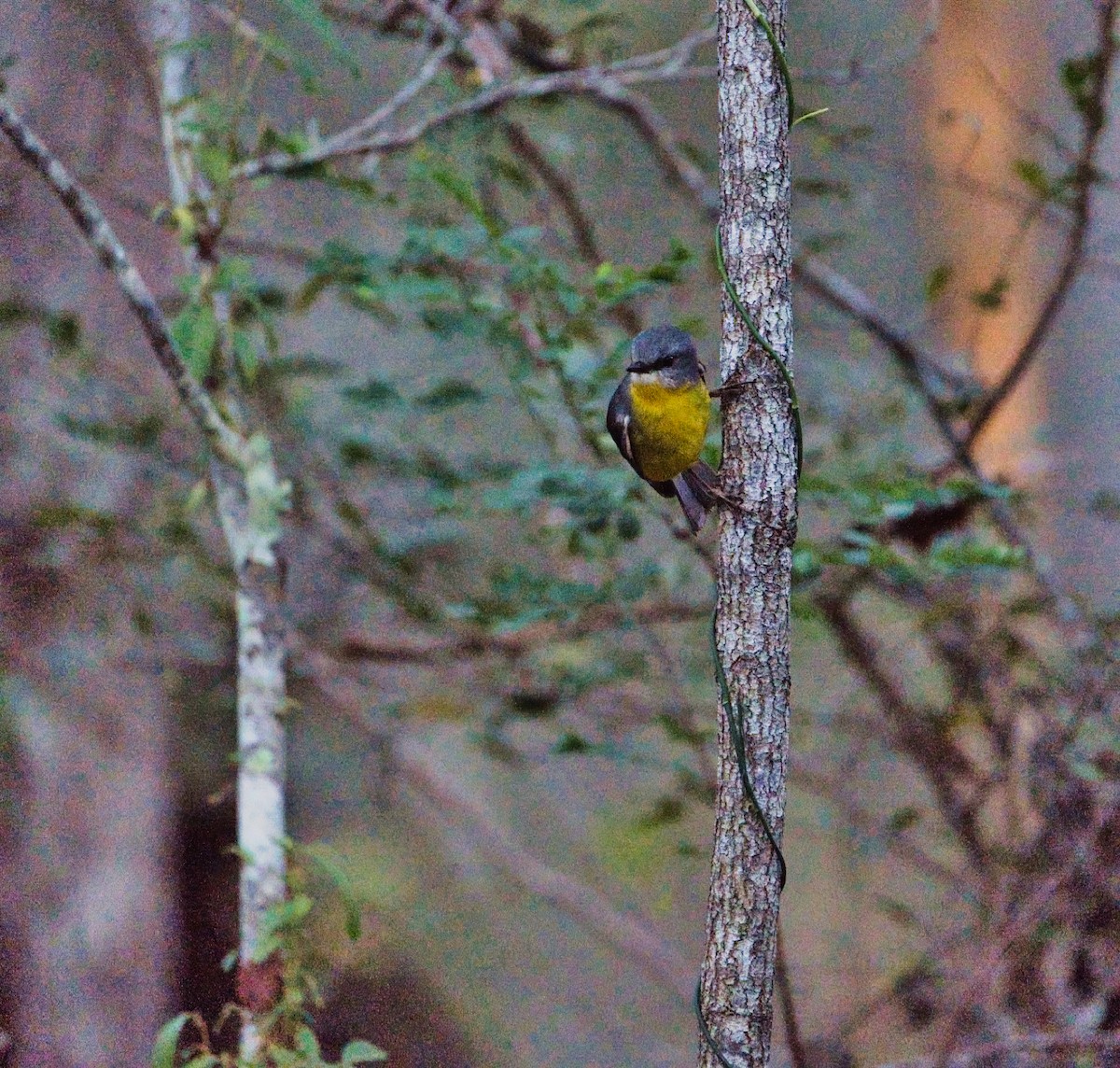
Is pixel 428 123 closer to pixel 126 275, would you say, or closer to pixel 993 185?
pixel 126 275

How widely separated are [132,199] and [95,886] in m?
2.11

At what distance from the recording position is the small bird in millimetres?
1494

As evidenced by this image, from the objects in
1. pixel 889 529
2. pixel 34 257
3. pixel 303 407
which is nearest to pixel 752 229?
pixel 889 529

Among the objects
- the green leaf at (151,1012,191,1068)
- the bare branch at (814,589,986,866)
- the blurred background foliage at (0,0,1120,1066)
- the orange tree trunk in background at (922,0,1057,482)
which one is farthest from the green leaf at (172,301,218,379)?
the orange tree trunk in background at (922,0,1057,482)

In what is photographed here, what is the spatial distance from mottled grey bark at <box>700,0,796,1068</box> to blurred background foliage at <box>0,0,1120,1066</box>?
1.82ft

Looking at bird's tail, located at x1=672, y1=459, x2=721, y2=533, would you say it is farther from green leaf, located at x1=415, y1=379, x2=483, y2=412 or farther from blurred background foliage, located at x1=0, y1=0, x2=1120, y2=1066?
green leaf, located at x1=415, y1=379, x2=483, y2=412

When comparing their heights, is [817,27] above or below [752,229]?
above

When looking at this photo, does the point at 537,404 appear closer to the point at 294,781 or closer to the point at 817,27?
the point at 294,781

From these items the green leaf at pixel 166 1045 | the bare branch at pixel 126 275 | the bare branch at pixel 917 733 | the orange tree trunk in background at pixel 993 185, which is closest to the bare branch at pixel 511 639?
the bare branch at pixel 917 733

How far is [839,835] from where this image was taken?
3809mm

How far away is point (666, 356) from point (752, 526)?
0.33 m

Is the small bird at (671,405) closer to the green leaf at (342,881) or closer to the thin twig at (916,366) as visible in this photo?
the green leaf at (342,881)

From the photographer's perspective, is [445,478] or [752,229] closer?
[752,229]

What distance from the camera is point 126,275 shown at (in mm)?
1903
